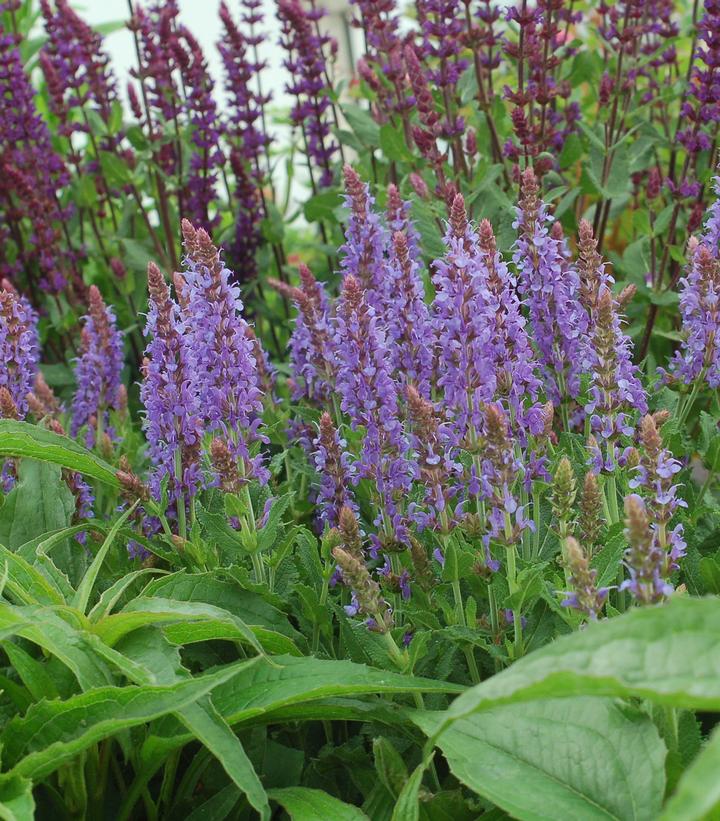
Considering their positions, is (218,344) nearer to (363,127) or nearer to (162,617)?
(162,617)

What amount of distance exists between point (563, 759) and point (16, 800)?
2.92ft

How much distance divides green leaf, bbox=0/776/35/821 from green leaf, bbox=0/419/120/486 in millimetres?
767

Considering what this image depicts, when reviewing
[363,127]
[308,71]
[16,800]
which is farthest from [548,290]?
[308,71]

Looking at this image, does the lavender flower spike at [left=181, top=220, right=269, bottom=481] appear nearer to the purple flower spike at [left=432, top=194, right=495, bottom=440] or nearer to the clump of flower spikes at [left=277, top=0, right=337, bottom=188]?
the purple flower spike at [left=432, top=194, right=495, bottom=440]

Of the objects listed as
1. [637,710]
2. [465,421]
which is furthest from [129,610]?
[637,710]

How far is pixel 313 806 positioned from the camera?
6.56 ft

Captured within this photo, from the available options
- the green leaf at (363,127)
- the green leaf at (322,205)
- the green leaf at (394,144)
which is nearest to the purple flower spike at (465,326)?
the green leaf at (394,144)

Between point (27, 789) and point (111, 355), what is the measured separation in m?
1.85

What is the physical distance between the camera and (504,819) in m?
1.96

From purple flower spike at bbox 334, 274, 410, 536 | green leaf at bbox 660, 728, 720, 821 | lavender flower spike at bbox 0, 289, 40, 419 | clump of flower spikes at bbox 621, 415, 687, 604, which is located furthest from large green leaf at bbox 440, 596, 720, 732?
lavender flower spike at bbox 0, 289, 40, 419

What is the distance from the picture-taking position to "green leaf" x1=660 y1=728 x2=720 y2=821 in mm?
1098

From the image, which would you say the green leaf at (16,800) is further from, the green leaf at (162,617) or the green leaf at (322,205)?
the green leaf at (322,205)

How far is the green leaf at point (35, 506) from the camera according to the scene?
8.80 ft

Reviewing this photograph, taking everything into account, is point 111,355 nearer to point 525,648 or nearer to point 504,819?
point 525,648
